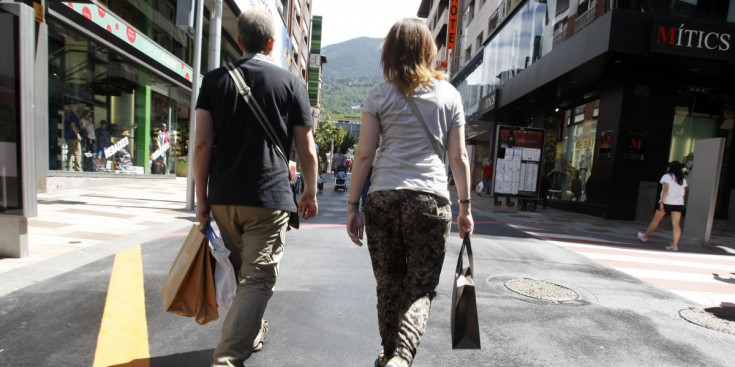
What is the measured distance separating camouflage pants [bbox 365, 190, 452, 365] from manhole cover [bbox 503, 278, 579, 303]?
2361 millimetres

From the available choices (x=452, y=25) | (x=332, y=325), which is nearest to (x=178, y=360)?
(x=332, y=325)

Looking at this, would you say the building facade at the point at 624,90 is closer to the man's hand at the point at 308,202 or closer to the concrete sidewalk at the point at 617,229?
the concrete sidewalk at the point at 617,229

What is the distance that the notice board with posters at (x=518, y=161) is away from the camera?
1286 cm

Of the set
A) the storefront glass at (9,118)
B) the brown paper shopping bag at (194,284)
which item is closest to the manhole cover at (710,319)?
the brown paper shopping bag at (194,284)

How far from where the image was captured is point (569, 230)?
31.5ft

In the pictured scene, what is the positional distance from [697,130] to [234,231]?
1534 cm

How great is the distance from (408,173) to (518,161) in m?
11.7

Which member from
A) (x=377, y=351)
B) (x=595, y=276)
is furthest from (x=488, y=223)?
(x=377, y=351)

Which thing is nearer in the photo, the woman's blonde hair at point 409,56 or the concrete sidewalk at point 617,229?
the woman's blonde hair at point 409,56

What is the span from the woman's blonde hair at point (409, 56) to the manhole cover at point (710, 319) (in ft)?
10.9

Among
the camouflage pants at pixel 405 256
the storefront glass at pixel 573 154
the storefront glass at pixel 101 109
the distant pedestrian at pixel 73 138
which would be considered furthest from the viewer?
the storefront glass at pixel 573 154

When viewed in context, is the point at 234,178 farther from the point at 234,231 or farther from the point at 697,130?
the point at 697,130

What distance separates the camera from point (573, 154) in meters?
15.5

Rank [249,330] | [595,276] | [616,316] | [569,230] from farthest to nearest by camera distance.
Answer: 1. [569,230]
2. [595,276]
3. [616,316]
4. [249,330]
